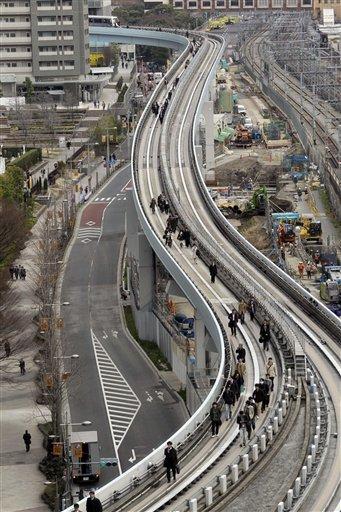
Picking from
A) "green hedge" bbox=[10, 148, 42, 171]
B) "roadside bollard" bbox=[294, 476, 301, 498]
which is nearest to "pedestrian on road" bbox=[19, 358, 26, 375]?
"roadside bollard" bbox=[294, 476, 301, 498]

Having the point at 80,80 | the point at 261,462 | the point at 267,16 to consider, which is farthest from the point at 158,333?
the point at 267,16

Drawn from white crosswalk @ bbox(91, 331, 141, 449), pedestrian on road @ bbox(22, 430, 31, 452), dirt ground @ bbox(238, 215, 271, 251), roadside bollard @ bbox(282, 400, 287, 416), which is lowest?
white crosswalk @ bbox(91, 331, 141, 449)

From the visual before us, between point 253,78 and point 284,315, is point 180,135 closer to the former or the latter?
point 284,315

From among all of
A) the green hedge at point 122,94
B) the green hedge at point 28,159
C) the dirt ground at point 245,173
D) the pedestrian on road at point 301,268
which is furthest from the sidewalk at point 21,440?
the green hedge at point 122,94

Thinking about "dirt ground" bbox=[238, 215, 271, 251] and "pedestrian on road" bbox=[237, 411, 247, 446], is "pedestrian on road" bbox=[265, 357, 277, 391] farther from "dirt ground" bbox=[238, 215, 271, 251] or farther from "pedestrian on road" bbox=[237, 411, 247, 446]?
"dirt ground" bbox=[238, 215, 271, 251]

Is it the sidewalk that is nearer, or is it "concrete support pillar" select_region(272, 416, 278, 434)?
"concrete support pillar" select_region(272, 416, 278, 434)

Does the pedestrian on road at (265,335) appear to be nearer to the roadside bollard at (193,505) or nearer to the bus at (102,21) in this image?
the roadside bollard at (193,505)

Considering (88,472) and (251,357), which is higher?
(251,357)
